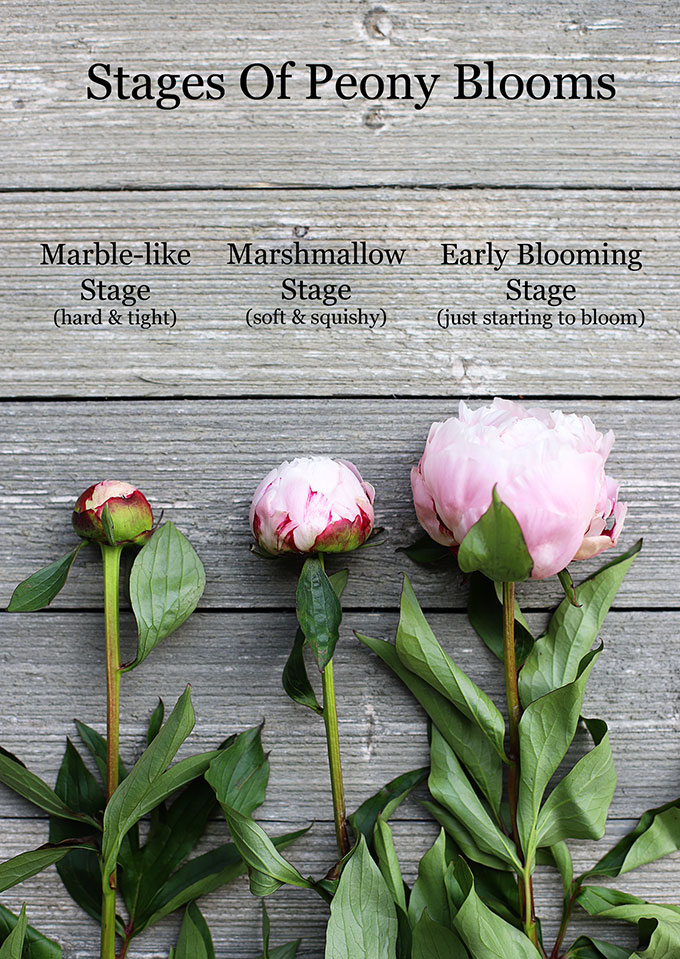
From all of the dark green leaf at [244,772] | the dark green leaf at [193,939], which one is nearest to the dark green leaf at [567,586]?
the dark green leaf at [244,772]

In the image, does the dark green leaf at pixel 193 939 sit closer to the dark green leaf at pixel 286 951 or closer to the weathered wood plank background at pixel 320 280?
the dark green leaf at pixel 286 951

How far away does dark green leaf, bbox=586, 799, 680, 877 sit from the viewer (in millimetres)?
538

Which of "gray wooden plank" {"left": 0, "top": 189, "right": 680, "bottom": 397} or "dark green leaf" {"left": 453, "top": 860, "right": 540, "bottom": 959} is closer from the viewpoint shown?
"dark green leaf" {"left": 453, "top": 860, "right": 540, "bottom": 959}

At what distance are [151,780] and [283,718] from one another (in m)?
0.11

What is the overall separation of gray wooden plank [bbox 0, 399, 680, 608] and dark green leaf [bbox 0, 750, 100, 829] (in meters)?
0.11

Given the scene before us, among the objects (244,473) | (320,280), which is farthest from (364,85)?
(244,473)

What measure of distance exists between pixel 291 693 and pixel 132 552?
0.52 feet

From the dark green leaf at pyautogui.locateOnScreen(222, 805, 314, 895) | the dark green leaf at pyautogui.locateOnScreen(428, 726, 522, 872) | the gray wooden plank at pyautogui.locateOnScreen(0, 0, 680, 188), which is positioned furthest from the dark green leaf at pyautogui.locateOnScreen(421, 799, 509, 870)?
the gray wooden plank at pyautogui.locateOnScreen(0, 0, 680, 188)

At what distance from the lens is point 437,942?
0.48m

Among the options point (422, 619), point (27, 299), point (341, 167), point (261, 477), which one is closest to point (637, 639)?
point (422, 619)

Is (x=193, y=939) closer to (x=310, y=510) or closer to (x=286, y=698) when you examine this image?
(x=286, y=698)

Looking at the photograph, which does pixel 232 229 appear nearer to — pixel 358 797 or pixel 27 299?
pixel 27 299

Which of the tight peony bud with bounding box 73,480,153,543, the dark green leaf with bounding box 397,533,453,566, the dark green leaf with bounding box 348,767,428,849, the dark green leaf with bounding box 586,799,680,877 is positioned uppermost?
the tight peony bud with bounding box 73,480,153,543

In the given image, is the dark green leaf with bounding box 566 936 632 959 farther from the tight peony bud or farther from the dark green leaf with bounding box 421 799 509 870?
the tight peony bud
